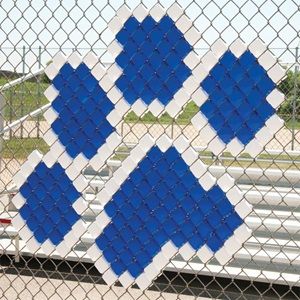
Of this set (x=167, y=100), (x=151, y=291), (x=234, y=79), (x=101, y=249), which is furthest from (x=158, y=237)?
(x=151, y=291)

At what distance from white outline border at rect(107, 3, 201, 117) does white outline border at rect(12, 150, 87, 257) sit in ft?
2.03

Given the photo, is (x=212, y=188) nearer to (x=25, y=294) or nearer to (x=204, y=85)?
(x=204, y=85)

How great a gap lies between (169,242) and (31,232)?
2.90ft

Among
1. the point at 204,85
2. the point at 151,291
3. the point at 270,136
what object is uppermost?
the point at 204,85

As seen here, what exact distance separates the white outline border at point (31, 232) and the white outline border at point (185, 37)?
2.03 feet

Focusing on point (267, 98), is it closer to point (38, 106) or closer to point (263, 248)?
point (263, 248)

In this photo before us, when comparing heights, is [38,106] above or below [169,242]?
below

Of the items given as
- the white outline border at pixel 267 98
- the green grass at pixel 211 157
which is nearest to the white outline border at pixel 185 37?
the white outline border at pixel 267 98

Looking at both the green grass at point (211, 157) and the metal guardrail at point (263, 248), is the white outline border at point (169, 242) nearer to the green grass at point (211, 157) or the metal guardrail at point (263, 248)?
the green grass at point (211, 157)

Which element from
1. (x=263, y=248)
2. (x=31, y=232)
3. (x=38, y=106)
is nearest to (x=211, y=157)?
(x=263, y=248)

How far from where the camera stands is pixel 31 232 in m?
3.51

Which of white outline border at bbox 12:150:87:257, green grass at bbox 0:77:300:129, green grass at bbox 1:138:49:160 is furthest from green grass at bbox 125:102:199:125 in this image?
green grass at bbox 1:138:49:160

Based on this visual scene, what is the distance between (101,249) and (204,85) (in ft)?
3.63

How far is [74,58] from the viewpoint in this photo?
3.26 metres
